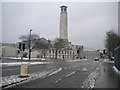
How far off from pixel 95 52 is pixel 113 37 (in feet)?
371

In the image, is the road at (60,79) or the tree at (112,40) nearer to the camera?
the road at (60,79)

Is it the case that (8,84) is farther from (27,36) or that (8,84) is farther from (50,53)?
(50,53)

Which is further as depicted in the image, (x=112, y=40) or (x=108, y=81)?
(x=112, y=40)

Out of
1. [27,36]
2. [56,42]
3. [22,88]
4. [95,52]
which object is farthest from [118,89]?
[95,52]

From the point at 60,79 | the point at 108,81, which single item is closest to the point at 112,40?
the point at 108,81

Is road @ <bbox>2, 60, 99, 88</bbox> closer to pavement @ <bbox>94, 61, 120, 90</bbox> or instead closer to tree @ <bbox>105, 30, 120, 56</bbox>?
pavement @ <bbox>94, 61, 120, 90</bbox>

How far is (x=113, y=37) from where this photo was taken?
56531mm

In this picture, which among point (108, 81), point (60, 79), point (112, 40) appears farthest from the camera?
point (112, 40)

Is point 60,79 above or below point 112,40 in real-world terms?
below

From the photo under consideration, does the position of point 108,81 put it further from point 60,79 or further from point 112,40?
point 112,40

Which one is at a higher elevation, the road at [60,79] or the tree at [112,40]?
the tree at [112,40]

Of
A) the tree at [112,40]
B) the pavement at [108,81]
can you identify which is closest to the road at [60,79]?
the pavement at [108,81]

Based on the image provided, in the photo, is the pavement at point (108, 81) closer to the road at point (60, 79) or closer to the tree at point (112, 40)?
the road at point (60, 79)

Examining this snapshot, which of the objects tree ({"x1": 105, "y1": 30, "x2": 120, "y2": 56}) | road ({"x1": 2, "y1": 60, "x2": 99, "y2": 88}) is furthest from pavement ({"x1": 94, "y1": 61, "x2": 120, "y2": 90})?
tree ({"x1": 105, "y1": 30, "x2": 120, "y2": 56})
